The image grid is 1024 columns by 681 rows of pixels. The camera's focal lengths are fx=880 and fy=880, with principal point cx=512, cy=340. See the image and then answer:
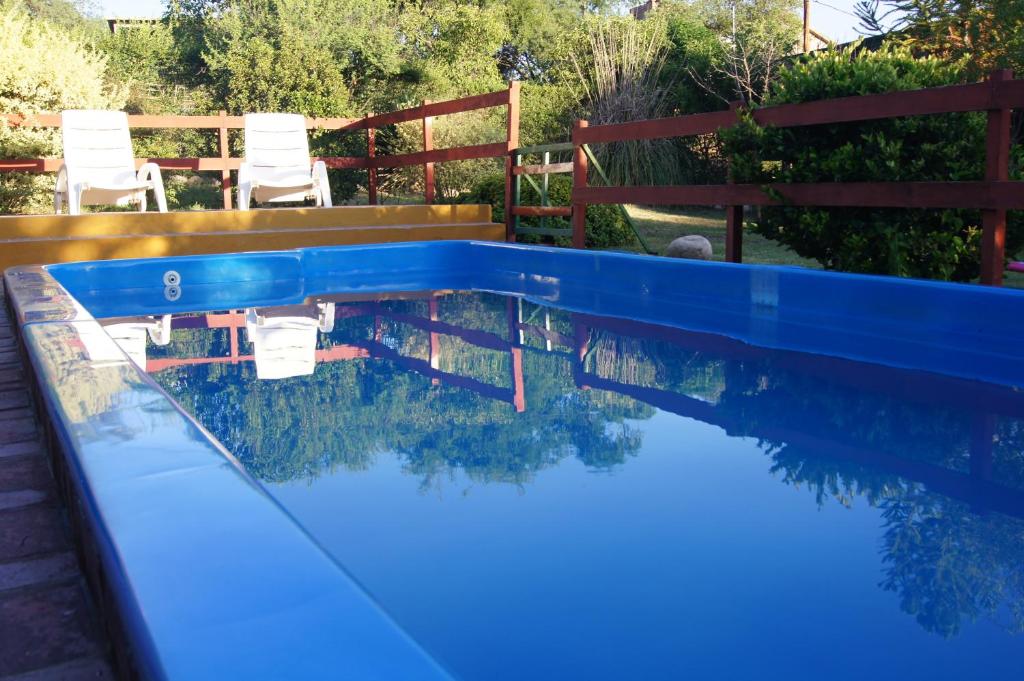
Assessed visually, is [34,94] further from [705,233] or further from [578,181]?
[705,233]

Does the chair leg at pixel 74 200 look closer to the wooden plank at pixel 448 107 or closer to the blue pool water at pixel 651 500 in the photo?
the wooden plank at pixel 448 107

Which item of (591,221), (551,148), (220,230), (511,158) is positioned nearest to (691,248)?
(591,221)

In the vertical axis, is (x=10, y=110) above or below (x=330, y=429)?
above

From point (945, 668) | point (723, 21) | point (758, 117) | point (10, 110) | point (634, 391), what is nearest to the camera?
point (945, 668)

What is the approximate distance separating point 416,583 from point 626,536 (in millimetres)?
449

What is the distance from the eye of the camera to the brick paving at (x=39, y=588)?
94cm

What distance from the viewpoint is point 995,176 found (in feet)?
11.4

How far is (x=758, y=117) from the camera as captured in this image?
4547 mm

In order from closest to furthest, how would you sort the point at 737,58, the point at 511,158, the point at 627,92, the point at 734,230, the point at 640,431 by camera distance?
the point at 640,431 → the point at 734,230 → the point at 511,158 → the point at 627,92 → the point at 737,58

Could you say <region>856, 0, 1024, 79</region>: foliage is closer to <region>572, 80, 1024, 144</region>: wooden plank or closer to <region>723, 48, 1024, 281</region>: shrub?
<region>723, 48, 1024, 281</region>: shrub

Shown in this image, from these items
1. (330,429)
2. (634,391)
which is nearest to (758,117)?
(634,391)

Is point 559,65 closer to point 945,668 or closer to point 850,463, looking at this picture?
point 850,463

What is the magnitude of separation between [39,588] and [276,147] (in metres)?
7.21

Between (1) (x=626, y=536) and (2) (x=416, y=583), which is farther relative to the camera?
(1) (x=626, y=536)
